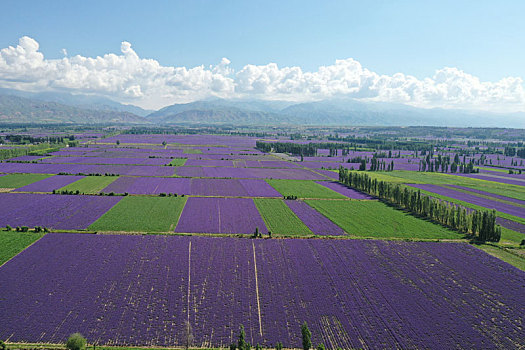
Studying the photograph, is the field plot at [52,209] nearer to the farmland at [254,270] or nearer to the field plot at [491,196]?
the farmland at [254,270]

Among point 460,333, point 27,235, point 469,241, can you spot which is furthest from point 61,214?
point 469,241

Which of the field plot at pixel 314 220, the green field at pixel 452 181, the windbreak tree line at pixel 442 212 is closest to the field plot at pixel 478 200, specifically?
the windbreak tree line at pixel 442 212

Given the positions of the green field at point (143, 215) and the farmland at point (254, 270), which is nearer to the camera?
the farmland at point (254, 270)

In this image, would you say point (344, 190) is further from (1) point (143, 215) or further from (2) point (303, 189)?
(1) point (143, 215)

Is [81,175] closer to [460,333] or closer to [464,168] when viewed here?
[460,333]

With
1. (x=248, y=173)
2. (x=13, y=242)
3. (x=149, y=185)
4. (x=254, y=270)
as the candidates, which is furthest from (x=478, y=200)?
(x=13, y=242)

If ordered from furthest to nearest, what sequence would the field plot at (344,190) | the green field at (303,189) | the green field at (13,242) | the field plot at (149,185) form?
the field plot at (344,190), the green field at (303,189), the field plot at (149,185), the green field at (13,242)

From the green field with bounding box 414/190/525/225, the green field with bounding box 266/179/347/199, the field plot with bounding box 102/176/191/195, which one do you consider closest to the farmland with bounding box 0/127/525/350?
the green field with bounding box 414/190/525/225

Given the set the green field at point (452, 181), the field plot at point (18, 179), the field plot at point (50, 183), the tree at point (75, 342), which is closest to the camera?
the tree at point (75, 342)
